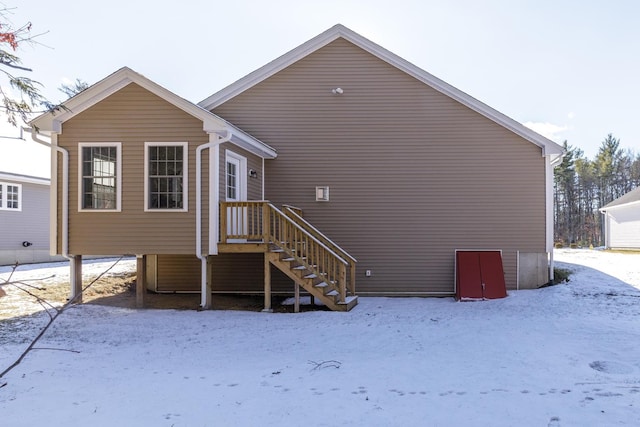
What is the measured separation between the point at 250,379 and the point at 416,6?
30.9 ft

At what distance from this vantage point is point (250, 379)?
5039mm

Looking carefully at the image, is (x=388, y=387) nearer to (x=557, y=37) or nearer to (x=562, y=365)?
(x=562, y=365)

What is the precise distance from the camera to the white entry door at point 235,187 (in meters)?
9.33

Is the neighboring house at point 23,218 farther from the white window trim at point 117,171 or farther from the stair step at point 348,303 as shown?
the stair step at point 348,303

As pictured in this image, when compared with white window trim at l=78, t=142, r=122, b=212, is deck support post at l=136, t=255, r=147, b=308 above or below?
below

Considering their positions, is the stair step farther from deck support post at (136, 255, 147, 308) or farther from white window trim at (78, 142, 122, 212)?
white window trim at (78, 142, 122, 212)

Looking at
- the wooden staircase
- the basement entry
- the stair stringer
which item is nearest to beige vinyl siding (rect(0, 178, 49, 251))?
the wooden staircase

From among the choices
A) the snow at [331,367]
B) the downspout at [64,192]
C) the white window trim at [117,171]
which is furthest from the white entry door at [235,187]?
the downspout at [64,192]

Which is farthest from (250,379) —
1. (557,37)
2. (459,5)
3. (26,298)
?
(557,37)

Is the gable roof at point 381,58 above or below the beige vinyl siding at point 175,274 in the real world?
above

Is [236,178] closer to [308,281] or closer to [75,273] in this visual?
[308,281]

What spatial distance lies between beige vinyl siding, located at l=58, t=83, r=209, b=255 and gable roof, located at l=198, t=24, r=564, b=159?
264 cm

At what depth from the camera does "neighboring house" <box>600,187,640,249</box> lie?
71.8 feet

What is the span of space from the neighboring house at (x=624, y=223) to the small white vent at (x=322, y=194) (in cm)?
1791
